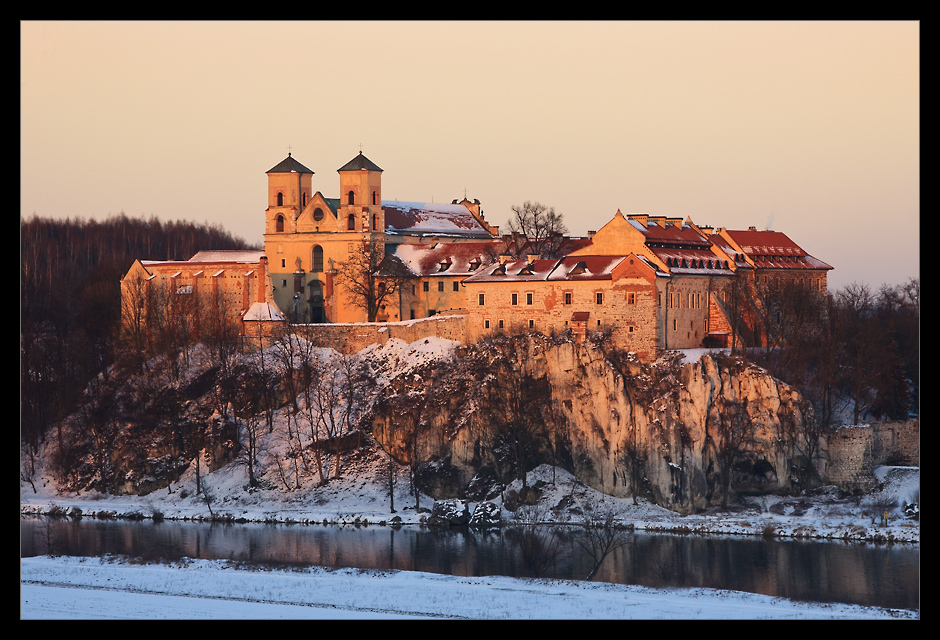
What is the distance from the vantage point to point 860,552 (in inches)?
2340

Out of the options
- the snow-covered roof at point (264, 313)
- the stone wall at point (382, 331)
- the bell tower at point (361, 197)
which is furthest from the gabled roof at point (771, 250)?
the snow-covered roof at point (264, 313)

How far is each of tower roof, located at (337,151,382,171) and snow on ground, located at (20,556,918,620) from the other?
117 ft

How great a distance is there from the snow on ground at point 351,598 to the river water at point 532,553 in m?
2.40

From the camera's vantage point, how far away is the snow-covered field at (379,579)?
155 ft

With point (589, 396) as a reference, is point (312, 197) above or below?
above

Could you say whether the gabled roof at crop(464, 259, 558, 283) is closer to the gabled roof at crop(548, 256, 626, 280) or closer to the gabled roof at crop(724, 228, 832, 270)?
the gabled roof at crop(548, 256, 626, 280)

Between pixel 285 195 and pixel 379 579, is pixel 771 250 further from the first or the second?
pixel 379 579

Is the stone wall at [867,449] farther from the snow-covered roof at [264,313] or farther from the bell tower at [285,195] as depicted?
the bell tower at [285,195]

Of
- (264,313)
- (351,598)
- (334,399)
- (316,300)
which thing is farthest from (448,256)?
(351,598)

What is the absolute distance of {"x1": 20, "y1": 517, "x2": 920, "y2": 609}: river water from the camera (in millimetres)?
53281
